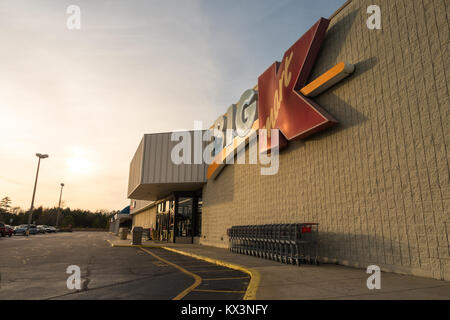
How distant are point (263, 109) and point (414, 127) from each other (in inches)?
349

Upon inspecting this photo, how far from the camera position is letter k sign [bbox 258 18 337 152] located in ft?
37.4

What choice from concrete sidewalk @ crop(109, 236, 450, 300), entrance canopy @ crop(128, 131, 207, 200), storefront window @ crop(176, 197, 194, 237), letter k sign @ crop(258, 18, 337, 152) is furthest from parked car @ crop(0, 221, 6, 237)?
concrete sidewalk @ crop(109, 236, 450, 300)

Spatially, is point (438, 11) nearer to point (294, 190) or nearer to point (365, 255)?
point (365, 255)

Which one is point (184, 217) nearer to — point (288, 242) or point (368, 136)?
point (288, 242)

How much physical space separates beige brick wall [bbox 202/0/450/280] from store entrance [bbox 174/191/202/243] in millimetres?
17872

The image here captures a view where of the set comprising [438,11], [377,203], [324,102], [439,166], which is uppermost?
[438,11]

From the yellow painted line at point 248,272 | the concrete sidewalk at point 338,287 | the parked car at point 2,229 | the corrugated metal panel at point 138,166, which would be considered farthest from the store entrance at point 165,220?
the concrete sidewalk at point 338,287

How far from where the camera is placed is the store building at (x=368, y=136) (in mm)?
7547

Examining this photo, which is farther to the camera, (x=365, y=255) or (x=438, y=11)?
(x=365, y=255)

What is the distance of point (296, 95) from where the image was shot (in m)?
12.3

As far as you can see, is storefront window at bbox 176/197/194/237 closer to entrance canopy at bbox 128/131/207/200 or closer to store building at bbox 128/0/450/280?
entrance canopy at bbox 128/131/207/200

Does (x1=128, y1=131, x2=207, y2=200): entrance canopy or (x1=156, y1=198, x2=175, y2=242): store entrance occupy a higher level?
(x1=128, y1=131, x2=207, y2=200): entrance canopy
